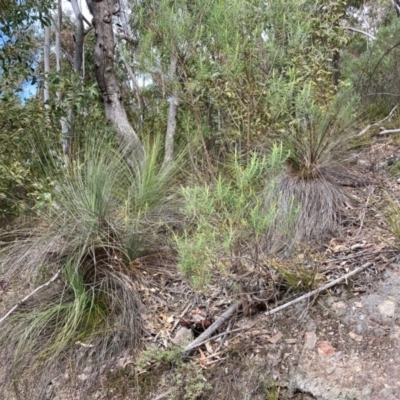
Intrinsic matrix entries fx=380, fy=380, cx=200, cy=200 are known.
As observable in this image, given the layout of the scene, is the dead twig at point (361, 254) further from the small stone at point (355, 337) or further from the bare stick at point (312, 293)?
the small stone at point (355, 337)

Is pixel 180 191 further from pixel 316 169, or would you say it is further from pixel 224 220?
pixel 316 169

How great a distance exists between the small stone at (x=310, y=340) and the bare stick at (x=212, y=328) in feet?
1.19

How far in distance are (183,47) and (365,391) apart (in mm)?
1913

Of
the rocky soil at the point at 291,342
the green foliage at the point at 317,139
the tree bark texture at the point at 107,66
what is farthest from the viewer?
the tree bark texture at the point at 107,66

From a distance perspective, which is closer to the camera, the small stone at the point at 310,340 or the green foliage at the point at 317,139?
the small stone at the point at 310,340

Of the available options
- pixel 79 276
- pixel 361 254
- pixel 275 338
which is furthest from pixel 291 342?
pixel 79 276

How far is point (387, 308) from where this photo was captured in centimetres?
173

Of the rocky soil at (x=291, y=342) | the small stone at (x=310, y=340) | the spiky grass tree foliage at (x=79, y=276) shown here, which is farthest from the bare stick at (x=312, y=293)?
the spiky grass tree foliage at (x=79, y=276)

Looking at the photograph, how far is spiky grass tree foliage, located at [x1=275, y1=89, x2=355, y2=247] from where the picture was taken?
2.26m

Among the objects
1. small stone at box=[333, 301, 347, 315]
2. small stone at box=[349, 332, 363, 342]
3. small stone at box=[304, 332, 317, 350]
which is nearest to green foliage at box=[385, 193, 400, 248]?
small stone at box=[333, 301, 347, 315]

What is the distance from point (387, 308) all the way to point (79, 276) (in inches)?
61.8

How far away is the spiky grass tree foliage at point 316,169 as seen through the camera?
2.26 meters

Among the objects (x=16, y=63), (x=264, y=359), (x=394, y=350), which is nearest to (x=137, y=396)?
(x=264, y=359)

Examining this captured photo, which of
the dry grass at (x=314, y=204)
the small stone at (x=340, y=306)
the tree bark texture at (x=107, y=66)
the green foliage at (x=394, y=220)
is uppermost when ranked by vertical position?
the tree bark texture at (x=107, y=66)
